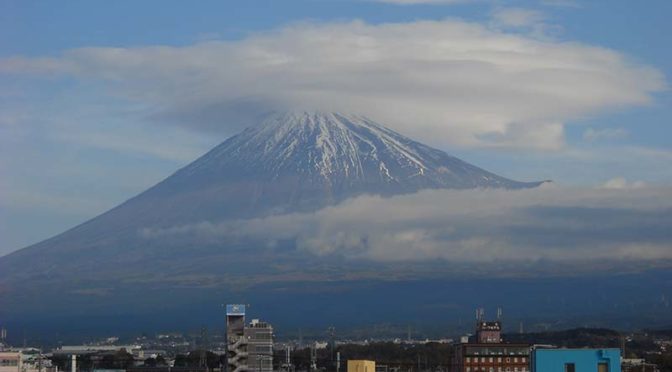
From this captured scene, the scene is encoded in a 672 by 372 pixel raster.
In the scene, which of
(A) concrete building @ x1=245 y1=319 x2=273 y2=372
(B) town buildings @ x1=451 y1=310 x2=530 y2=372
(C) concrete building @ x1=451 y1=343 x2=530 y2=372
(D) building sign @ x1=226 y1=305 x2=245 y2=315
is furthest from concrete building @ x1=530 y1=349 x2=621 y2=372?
(C) concrete building @ x1=451 y1=343 x2=530 y2=372

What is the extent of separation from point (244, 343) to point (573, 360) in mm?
8666

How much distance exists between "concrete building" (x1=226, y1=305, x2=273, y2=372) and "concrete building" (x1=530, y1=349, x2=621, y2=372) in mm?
6505

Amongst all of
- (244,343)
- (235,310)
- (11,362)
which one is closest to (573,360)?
(235,310)

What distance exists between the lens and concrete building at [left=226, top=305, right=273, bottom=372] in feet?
117

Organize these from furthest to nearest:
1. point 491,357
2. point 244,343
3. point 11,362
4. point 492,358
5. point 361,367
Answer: point 491,357 < point 492,358 < point 11,362 < point 361,367 < point 244,343

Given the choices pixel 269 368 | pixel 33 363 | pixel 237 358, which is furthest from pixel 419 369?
pixel 237 358

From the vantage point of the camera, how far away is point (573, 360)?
40.4 metres

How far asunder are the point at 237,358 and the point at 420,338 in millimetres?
162936

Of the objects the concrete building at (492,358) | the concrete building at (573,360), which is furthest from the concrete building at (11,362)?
the concrete building at (573,360)

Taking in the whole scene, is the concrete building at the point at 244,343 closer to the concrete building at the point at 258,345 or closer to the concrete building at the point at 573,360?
the concrete building at the point at 258,345

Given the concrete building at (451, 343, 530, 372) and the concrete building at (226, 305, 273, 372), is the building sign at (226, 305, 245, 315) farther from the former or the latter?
the concrete building at (451, 343, 530, 372)

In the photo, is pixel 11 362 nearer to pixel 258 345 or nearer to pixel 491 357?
pixel 491 357

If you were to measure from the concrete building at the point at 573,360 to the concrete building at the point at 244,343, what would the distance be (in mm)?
6505

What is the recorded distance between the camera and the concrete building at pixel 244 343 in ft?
117
